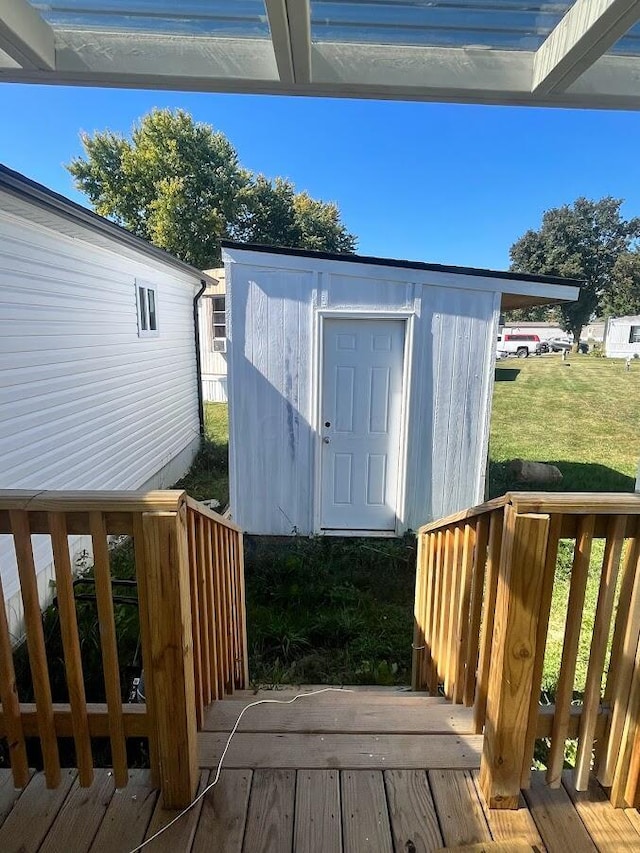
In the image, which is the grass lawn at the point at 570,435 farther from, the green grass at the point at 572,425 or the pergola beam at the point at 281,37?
the pergola beam at the point at 281,37

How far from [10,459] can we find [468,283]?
4.02 meters

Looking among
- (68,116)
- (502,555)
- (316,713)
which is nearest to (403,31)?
(502,555)

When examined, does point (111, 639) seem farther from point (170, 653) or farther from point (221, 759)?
point (221, 759)

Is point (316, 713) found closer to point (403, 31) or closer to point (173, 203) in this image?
point (403, 31)

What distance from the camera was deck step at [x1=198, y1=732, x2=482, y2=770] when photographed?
148cm

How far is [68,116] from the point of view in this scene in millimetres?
17266

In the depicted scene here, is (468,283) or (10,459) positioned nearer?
(10,459)

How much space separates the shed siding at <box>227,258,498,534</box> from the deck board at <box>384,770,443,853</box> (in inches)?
121

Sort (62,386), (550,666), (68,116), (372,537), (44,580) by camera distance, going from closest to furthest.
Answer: (550,666) → (44,580) → (62,386) → (372,537) → (68,116)

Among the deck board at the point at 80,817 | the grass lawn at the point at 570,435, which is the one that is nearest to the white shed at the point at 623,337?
the grass lawn at the point at 570,435

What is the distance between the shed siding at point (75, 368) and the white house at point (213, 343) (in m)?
6.23

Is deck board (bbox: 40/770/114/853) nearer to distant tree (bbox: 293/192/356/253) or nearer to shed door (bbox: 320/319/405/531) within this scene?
shed door (bbox: 320/319/405/531)

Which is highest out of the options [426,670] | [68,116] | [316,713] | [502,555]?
[68,116]

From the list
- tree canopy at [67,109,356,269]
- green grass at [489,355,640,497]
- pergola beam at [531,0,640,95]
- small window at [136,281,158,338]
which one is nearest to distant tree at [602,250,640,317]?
green grass at [489,355,640,497]
